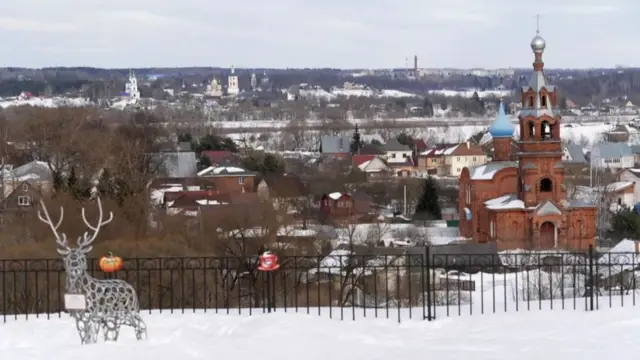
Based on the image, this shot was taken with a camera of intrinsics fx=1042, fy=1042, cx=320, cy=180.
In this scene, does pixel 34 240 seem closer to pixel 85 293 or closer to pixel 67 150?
pixel 85 293

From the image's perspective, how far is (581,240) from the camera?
25.4 metres

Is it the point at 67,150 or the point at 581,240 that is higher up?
the point at 67,150

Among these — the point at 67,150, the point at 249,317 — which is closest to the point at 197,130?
the point at 67,150

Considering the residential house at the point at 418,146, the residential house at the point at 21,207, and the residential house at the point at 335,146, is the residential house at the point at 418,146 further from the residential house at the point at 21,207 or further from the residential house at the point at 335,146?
the residential house at the point at 21,207

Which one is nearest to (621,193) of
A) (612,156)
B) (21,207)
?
(612,156)

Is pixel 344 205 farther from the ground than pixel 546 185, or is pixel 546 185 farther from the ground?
pixel 546 185

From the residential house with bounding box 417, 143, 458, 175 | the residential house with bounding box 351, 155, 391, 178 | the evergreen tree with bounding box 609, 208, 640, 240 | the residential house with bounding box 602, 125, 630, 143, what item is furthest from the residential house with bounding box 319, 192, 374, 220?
the residential house with bounding box 602, 125, 630, 143

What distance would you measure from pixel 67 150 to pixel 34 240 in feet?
49.1

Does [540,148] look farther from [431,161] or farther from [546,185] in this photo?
[431,161]

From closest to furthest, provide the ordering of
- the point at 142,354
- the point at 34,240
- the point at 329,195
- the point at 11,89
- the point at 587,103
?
the point at 142,354
the point at 34,240
the point at 329,195
the point at 587,103
the point at 11,89

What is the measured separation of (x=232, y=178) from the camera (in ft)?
141

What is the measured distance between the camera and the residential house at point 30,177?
30.1 meters

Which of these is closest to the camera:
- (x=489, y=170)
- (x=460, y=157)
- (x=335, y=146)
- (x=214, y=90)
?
(x=489, y=170)

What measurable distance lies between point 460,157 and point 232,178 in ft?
58.2
